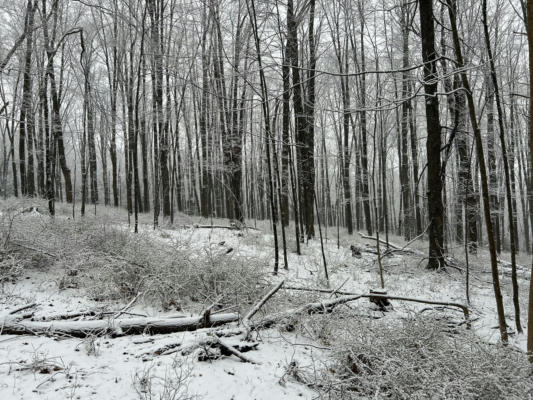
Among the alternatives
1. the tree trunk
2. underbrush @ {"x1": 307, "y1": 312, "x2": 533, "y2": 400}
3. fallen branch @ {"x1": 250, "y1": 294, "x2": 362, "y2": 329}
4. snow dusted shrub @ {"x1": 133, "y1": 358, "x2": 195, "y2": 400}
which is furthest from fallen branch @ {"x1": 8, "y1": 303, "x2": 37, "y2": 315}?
the tree trunk

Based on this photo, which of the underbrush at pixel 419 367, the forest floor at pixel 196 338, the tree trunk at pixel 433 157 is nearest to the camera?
the underbrush at pixel 419 367

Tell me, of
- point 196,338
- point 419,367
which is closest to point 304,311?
point 196,338

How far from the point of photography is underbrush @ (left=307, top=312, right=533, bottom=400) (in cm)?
200

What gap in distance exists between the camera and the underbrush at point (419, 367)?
2.00 metres

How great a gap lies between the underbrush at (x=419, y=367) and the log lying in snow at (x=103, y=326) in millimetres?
1350

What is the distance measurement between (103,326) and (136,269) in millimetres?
1409

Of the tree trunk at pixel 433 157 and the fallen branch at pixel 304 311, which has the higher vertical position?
the tree trunk at pixel 433 157

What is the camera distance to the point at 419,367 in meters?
2.21

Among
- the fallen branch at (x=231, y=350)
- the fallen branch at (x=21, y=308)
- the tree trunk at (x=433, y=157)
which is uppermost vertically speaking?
the tree trunk at (x=433, y=157)

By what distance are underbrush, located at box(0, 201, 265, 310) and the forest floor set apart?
2cm

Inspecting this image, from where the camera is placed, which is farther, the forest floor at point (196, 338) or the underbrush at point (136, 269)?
the underbrush at point (136, 269)

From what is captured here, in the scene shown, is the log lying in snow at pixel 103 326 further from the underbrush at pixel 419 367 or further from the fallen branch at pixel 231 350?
the underbrush at pixel 419 367

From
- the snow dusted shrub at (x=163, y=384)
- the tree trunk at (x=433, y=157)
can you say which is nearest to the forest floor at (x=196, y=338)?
the snow dusted shrub at (x=163, y=384)

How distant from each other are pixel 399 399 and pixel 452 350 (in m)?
0.62
